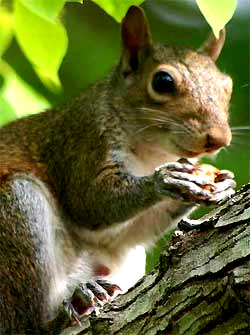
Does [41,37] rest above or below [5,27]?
below

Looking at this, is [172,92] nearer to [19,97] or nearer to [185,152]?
[185,152]

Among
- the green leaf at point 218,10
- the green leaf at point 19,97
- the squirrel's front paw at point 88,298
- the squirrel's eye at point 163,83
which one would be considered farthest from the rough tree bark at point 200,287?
the green leaf at point 19,97

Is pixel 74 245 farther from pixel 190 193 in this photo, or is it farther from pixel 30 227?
pixel 190 193

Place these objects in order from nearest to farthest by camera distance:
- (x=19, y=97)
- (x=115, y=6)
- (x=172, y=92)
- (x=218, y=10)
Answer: (x=218, y=10) < (x=115, y=6) < (x=172, y=92) < (x=19, y=97)

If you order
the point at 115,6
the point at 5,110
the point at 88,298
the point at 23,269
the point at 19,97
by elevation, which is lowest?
the point at 88,298

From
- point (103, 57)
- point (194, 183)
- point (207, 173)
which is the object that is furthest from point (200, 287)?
point (103, 57)

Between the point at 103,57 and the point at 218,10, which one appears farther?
the point at 103,57

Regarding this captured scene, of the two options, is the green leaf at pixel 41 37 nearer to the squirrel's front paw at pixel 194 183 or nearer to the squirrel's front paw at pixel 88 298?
the squirrel's front paw at pixel 194 183

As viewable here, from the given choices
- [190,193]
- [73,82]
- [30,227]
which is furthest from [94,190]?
[73,82]
